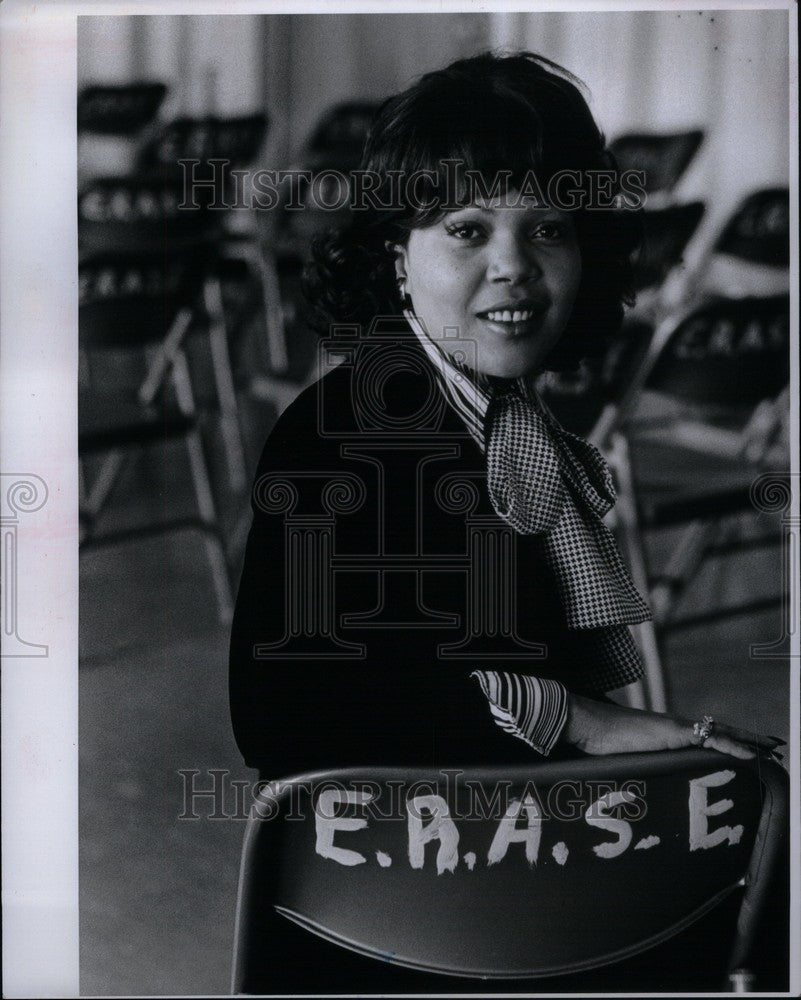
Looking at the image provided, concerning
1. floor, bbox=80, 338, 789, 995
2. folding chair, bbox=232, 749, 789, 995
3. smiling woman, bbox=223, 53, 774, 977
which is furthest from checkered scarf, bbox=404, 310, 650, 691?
folding chair, bbox=232, 749, 789, 995

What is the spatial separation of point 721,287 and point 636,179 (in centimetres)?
23

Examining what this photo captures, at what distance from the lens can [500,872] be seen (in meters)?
1.99

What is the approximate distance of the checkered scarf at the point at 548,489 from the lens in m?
1.95

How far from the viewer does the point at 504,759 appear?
1.97 m

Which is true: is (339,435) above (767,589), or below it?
above

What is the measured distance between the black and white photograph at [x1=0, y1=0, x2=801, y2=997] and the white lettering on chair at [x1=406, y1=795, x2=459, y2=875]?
0.05 ft

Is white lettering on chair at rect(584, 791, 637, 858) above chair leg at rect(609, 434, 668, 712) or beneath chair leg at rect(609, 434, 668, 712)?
beneath

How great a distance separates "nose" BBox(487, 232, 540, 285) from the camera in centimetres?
193

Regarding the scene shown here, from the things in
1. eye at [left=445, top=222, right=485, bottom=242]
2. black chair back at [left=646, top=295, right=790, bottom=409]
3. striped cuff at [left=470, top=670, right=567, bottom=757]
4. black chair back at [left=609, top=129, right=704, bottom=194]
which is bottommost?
striped cuff at [left=470, top=670, right=567, bottom=757]

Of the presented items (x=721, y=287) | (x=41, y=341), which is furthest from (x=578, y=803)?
(x=41, y=341)

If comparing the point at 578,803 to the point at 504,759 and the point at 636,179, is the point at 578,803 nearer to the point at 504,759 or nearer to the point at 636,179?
the point at 504,759

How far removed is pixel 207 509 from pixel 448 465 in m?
0.41

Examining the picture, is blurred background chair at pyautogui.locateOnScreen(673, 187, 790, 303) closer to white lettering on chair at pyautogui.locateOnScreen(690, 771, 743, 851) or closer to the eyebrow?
the eyebrow

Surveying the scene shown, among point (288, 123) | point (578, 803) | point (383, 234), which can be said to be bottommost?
point (578, 803)
